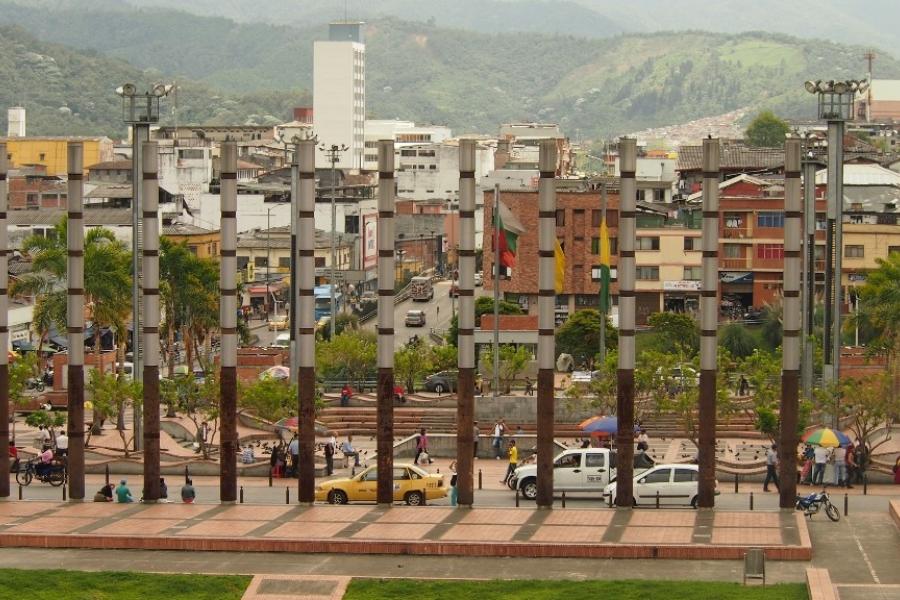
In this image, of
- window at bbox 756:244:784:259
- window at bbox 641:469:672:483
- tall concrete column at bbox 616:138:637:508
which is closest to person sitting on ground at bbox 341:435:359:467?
window at bbox 641:469:672:483

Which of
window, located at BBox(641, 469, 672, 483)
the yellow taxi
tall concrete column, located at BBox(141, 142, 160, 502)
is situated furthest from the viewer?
the yellow taxi

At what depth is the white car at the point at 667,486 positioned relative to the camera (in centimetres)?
4891

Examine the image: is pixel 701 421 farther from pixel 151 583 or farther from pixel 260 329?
pixel 260 329

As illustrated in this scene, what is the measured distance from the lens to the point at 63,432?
208 feet

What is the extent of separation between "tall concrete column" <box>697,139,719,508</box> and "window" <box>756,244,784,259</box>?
61.1 metres

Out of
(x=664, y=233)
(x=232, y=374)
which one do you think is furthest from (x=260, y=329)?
(x=232, y=374)

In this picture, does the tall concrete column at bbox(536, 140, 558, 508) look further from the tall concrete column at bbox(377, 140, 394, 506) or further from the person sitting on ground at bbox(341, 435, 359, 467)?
the person sitting on ground at bbox(341, 435, 359, 467)

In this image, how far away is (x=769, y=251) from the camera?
106 m

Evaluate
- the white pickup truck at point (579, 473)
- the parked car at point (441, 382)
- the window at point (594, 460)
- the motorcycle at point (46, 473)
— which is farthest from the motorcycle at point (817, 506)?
the parked car at point (441, 382)

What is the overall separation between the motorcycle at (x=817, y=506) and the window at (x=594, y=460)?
6.92 metres

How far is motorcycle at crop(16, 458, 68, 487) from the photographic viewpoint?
181 feet

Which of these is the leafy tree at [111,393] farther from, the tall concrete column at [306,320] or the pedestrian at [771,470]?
the pedestrian at [771,470]

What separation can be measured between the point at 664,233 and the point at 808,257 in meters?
36.8

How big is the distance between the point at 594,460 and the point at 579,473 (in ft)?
1.63
